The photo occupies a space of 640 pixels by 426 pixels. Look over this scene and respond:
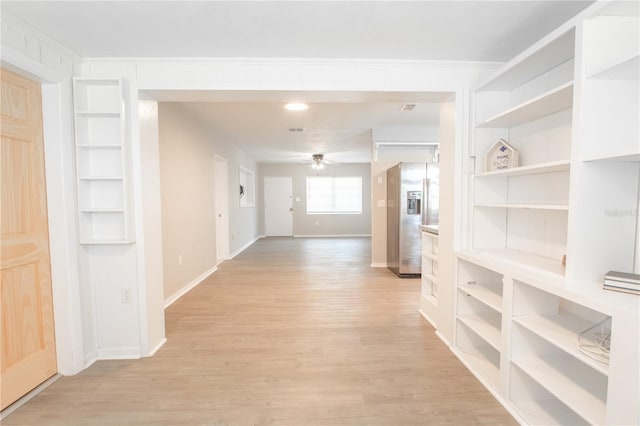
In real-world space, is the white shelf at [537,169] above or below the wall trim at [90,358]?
above

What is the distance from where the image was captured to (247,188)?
7.70 metres

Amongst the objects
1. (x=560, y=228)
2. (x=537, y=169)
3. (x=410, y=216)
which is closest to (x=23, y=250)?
(x=537, y=169)

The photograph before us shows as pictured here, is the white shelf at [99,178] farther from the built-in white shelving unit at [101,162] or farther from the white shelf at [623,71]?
the white shelf at [623,71]

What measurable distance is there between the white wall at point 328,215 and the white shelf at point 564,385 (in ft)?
24.5

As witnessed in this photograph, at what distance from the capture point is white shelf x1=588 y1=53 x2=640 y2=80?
3.81ft

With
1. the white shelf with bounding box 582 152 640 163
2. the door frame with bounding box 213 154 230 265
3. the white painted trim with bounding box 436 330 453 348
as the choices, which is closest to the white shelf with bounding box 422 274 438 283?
the white painted trim with bounding box 436 330 453 348

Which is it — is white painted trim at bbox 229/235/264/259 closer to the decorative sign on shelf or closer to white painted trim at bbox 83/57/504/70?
white painted trim at bbox 83/57/504/70

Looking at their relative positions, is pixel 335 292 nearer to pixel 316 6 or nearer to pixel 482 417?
pixel 482 417

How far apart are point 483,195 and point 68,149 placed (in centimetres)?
305

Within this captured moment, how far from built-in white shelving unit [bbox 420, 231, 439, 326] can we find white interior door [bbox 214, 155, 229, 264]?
3759mm

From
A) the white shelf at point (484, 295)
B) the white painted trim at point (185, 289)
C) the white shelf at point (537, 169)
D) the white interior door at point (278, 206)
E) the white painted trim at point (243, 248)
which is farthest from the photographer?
the white interior door at point (278, 206)

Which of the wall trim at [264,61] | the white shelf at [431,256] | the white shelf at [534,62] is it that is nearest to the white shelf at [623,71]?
the white shelf at [534,62]

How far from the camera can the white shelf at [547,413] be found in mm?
1520

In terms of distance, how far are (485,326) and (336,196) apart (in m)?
7.18
